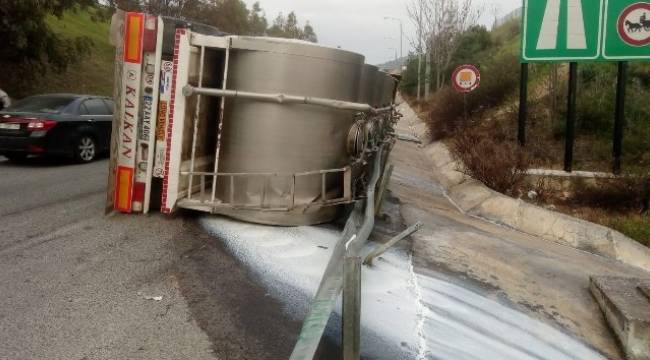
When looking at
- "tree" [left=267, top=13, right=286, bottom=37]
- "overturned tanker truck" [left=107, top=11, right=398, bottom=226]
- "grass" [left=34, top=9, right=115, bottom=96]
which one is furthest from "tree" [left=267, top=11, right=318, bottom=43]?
"overturned tanker truck" [left=107, top=11, right=398, bottom=226]

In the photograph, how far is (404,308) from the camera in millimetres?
4223

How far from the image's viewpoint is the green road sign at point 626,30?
9.66 m

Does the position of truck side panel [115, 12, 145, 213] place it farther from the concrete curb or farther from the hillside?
the hillside

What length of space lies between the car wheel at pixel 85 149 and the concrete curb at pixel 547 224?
7052mm

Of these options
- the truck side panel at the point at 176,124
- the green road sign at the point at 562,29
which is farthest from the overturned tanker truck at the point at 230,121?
the green road sign at the point at 562,29

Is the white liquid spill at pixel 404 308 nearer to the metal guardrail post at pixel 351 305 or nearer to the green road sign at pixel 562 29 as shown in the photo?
the metal guardrail post at pixel 351 305

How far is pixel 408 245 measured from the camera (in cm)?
600

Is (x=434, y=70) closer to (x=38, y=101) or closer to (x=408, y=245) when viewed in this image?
(x=38, y=101)

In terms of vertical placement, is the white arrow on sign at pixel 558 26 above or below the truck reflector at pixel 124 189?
above

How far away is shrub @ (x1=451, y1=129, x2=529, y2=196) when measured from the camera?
9172 mm

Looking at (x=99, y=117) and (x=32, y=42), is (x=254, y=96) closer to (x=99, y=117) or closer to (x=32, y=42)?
(x=99, y=117)

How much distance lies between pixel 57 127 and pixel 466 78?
959cm

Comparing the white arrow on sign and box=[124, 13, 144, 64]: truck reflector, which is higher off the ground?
the white arrow on sign

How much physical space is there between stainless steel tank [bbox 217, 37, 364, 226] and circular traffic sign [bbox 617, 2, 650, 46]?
6.38 metres
